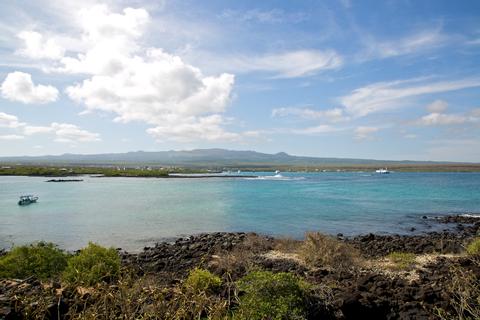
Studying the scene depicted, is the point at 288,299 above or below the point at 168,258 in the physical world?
above

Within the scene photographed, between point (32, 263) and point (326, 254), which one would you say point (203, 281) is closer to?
point (32, 263)

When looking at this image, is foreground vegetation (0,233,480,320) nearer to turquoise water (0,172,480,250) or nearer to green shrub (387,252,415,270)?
green shrub (387,252,415,270)

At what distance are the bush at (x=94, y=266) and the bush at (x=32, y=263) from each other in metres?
1.00

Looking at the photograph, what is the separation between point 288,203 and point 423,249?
82.6ft

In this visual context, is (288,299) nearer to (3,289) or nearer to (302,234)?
(3,289)

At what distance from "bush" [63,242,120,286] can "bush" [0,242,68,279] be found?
1.00m

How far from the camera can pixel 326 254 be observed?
14.8 metres

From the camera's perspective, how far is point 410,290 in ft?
31.6

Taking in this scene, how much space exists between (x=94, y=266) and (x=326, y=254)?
328 inches

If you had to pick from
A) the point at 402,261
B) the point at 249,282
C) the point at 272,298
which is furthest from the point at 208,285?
the point at 402,261

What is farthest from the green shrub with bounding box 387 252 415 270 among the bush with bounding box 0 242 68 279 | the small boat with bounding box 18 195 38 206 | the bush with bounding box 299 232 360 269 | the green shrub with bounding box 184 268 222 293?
the small boat with bounding box 18 195 38 206

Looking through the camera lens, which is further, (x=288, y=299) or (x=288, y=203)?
(x=288, y=203)

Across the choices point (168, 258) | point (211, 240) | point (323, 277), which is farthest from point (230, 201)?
point (323, 277)

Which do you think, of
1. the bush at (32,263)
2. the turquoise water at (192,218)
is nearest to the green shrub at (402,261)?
the turquoise water at (192,218)
